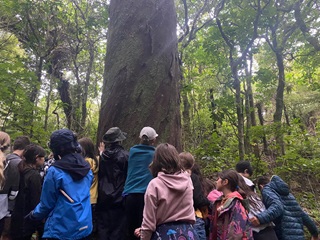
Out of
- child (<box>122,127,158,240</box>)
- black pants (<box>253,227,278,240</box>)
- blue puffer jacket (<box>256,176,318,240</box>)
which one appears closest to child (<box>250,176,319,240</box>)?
blue puffer jacket (<box>256,176,318,240</box>)

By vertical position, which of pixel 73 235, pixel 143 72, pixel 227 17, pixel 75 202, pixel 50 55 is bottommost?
pixel 73 235

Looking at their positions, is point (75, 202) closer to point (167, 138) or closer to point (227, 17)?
point (167, 138)

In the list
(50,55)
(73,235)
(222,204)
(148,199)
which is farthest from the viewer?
(50,55)

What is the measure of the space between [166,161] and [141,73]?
1.94 m

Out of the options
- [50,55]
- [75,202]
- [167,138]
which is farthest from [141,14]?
[50,55]

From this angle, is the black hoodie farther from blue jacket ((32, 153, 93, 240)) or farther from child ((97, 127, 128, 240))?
blue jacket ((32, 153, 93, 240))

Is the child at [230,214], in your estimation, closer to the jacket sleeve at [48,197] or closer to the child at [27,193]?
the jacket sleeve at [48,197]

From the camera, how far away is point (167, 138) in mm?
3900

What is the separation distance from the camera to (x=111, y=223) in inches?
121

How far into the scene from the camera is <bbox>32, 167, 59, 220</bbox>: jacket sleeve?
7.95ft

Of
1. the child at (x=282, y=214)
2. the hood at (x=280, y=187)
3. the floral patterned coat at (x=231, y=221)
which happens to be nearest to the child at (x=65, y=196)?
the floral patterned coat at (x=231, y=221)

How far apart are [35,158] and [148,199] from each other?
1.79m

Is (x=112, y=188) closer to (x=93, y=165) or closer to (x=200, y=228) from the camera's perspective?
(x=93, y=165)

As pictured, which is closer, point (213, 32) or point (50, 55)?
point (213, 32)
